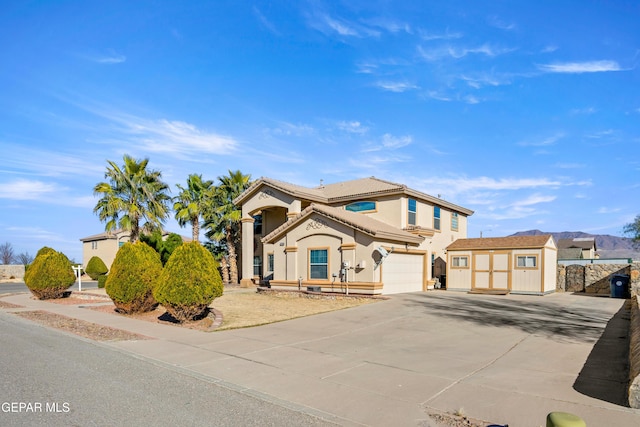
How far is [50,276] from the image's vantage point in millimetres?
21031

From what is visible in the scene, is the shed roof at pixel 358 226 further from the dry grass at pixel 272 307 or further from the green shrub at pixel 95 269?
the green shrub at pixel 95 269

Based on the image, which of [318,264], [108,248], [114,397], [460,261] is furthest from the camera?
[108,248]

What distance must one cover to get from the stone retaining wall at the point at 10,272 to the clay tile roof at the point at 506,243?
47.5 m

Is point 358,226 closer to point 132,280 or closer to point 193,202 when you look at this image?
point 132,280

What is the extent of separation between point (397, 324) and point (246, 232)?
64.0 feet

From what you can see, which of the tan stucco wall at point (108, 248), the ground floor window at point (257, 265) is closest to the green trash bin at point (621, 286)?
the ground floor window at point (257, 265)

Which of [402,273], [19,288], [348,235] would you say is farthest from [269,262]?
[19,288]

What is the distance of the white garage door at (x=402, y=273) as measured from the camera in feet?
71.2

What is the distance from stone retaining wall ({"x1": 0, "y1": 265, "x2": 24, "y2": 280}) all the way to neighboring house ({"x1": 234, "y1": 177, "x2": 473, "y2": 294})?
3294 centimetres

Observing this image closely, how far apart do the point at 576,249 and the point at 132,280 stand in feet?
178

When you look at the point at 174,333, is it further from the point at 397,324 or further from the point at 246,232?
the point at 246,232

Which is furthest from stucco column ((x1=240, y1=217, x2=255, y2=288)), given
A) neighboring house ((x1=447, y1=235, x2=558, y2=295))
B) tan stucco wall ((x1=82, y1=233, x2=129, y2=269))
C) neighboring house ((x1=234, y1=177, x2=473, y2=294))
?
tan stucco wall ((x1=82, y1=233, x2=129, y2=269))

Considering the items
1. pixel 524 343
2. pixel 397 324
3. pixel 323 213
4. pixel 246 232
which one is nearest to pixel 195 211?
pixel 246 232

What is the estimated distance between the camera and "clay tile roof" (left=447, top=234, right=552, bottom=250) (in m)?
23.9
